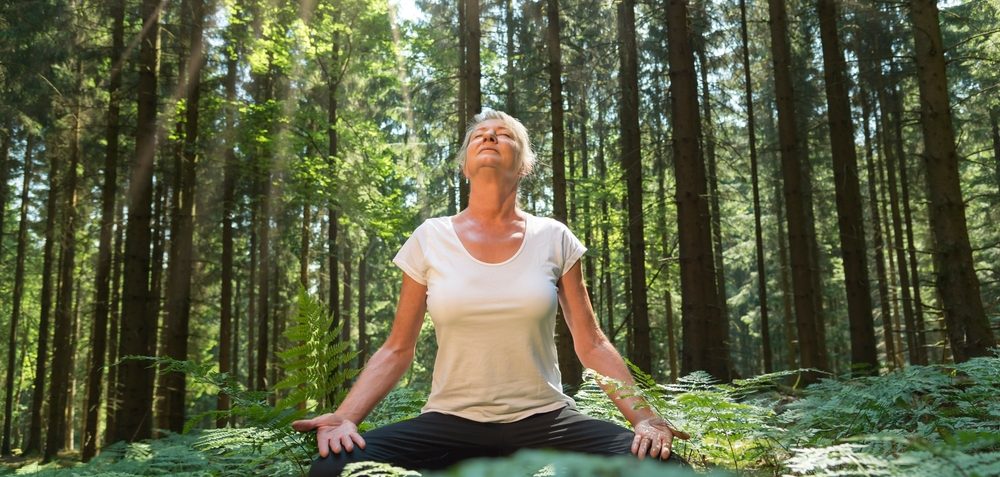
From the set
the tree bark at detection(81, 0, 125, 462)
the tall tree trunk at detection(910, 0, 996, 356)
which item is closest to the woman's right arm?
the tall tree trunk at detection(910, 0, 996, 356)

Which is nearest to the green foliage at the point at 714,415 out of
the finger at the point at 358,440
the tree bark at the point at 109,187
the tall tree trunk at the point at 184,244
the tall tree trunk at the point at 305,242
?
the finger at the point at 358,440

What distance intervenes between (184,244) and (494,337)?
1298 cm

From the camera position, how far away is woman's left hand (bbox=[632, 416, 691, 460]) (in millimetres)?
2400

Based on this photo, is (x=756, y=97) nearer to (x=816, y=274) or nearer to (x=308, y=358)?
(x=816, y=274)

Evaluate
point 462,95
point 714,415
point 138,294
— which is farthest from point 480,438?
point 462,95

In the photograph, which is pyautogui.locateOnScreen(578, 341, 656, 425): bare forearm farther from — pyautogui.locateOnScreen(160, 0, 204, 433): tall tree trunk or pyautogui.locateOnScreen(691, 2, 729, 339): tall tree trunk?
pyautogui.locateOnScreen(691, 2, 729, 339): tall tree trunk

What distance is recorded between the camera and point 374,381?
2.81 m

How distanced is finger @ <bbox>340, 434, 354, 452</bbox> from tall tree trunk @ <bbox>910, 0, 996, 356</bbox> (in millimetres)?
6562

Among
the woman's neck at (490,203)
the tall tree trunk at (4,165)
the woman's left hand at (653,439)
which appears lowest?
the woman's left hand at (653,439)

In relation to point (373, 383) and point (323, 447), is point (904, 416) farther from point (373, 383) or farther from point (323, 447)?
point (323, 447)

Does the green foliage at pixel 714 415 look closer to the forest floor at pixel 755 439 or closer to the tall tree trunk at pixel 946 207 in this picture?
the forest floor at pixel 755 439

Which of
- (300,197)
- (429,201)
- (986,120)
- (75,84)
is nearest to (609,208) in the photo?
(429,201)

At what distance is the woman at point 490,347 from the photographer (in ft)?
8.46

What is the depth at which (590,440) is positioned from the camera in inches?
103
